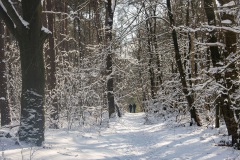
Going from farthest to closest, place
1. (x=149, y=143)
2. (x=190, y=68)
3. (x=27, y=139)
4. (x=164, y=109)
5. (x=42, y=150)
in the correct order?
1. (x=164, y=109)
2. (x=190, y=68)
3. (x=149, y=143)
4. (x=27, y=139)
5. (x=42, y=150)

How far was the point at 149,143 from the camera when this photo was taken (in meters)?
13.8

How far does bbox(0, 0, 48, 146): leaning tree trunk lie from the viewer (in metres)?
9.03

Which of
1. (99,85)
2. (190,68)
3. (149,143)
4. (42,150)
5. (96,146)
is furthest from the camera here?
(99,85)

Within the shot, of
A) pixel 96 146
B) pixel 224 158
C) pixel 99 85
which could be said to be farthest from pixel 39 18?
pixel 99 85

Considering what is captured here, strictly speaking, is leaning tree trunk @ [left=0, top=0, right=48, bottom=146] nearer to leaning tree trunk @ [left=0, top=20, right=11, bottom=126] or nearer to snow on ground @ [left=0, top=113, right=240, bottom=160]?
snow on ground @ [left=0, top=113, right=240, bottom=160]

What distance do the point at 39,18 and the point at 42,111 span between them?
2.58 metres

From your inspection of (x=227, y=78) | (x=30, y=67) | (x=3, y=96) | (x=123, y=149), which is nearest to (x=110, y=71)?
(x=3, y=96)

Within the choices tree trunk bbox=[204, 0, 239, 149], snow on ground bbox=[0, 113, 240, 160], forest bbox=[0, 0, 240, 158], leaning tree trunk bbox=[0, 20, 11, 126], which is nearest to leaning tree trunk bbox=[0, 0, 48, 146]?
→ forest bbox=[0, 0, 240, 158]

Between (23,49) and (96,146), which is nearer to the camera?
(23,49)

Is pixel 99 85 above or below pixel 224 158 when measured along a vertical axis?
above

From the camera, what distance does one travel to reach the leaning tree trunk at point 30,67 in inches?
356

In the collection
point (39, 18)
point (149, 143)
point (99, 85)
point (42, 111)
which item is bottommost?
point (149, 143)

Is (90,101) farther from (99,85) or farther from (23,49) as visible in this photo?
(23,49)

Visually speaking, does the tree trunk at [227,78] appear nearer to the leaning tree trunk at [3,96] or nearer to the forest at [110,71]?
the forest at [110,71]
